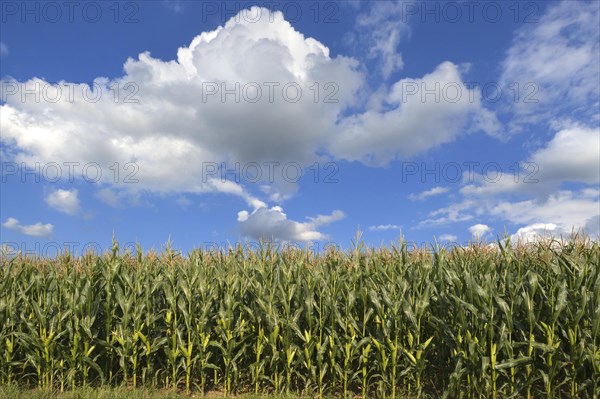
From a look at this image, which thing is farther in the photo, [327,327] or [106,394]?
[327,327]

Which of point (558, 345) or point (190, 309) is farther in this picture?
point (190, 309)

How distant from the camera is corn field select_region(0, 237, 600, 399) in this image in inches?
325

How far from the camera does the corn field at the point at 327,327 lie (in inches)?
325

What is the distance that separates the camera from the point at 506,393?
8375 millimetres

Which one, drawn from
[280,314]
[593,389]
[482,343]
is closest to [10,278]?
[280,314]

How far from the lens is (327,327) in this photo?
29.6 feet

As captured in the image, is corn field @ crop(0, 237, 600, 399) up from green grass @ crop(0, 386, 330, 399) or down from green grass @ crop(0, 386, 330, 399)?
up

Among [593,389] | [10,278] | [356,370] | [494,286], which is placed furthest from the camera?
[10,278]

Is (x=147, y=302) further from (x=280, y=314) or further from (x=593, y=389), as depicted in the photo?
(x=593, y=389)

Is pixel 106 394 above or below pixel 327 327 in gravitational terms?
below

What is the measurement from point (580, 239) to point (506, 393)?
3.80 metres

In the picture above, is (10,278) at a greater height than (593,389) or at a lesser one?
greater

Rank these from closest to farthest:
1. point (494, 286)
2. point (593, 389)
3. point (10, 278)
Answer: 1. point (593, 389)
2. point (494, 286)
3. point (10, 278)

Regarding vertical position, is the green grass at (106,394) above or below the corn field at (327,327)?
below
